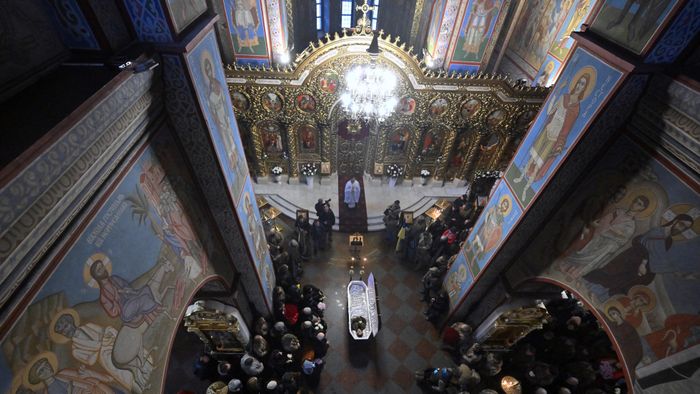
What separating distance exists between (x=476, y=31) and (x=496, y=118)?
303 centimetres

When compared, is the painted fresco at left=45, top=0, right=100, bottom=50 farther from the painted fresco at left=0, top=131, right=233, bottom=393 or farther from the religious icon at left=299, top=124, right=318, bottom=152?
the religious icon at left=299, top=124, right=318, bottom=152

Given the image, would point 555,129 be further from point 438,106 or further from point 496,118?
point 496,118

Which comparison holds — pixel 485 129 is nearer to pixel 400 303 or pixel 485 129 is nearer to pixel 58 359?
pixel 400 303

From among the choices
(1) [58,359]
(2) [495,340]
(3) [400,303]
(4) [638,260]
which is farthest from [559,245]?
(1) [58,359]

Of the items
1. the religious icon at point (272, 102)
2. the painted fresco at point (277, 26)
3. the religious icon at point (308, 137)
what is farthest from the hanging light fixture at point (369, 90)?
the painted fresco at point (277, 26)

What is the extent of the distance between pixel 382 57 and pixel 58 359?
9.95 metres

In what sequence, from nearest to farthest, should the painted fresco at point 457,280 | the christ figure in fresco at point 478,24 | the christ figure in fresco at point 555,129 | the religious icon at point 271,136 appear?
the christ figure in fresco at point 555,129, the painted fresco at point 457,280, the christ figure in fresco at point 478,24, the religious icon at point 271,136

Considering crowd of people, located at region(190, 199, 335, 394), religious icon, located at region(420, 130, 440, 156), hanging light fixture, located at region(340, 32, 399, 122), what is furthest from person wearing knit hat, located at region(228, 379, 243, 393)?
religious icon, located at region(420, 130, 440, 156)

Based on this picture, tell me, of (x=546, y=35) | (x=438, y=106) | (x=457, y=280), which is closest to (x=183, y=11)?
(x=457, y=280)

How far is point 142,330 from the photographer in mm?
3859

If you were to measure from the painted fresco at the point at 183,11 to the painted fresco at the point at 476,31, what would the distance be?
29.6 ft

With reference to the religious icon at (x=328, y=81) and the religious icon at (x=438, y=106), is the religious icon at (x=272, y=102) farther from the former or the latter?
the religious icon at (x=438, y=106)

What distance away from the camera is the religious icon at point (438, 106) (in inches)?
439

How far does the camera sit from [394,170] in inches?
522
